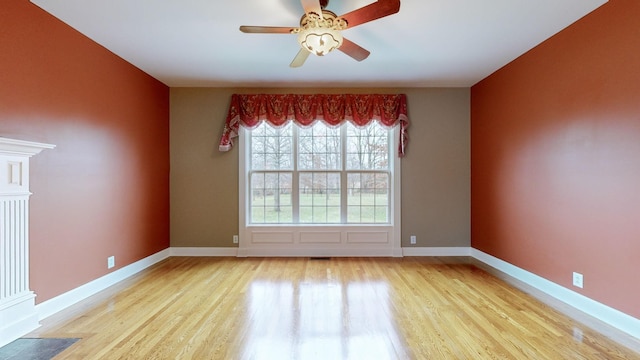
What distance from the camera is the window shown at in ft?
16.7

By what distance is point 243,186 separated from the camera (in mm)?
4996

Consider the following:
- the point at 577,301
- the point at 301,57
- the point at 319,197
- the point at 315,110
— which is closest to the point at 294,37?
the point at 301,57

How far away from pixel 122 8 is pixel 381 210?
4.10 metres

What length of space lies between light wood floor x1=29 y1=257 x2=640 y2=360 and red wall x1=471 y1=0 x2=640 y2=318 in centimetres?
52

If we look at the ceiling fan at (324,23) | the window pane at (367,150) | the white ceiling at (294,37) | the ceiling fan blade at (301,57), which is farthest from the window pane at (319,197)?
the ceiling fan at (324,23)

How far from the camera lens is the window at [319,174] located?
16.7 ft

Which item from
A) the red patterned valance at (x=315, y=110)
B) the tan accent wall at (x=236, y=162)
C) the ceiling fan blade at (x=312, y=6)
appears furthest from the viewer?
the tan accent wall at (x=236, y=162)

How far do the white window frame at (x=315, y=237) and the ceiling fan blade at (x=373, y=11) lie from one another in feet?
8.96

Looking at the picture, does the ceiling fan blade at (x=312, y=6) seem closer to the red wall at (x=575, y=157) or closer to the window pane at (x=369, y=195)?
the red wall at (x=575, y=157)

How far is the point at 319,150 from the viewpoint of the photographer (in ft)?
16.8

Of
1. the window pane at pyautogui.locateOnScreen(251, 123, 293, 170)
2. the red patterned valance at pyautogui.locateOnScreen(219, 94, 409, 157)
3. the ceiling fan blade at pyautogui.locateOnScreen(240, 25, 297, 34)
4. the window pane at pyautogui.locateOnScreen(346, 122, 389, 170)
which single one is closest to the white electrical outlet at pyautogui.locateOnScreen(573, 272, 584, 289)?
the red patterned valance at pyautogui.locateOnScreen(219, 94, 409, 157)

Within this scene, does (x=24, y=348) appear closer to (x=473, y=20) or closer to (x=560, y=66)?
(x=473, y=20)

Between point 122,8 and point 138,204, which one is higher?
point 122,8

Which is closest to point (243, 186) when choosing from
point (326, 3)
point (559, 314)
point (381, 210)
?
point (381, 210)
